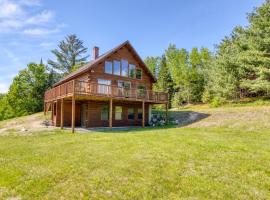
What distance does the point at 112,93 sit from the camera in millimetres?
16391

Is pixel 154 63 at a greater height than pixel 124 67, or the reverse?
pixel 154 63

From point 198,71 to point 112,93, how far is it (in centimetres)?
2507

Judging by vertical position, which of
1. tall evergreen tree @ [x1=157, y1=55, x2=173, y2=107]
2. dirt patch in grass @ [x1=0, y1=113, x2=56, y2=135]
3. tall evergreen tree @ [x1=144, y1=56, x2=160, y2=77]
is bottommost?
dirt patch in grass @ [x1=0, y1=113, x2=56, y2=135]

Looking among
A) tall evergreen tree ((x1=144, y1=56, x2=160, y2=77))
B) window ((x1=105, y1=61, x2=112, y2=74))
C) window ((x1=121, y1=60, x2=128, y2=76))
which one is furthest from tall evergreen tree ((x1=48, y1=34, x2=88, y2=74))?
window ((x1=105, y1=61, x2=112, y2=74))

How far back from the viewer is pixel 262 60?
20.3 metres

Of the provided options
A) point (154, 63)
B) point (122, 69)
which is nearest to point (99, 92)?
point (122, 69)

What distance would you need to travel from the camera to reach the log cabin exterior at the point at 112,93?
1653cm

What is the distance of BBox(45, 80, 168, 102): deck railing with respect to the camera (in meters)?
14.7

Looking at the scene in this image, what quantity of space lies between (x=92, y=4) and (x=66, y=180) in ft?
46.7

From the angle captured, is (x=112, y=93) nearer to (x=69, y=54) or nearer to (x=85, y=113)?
(x=85, y=113)

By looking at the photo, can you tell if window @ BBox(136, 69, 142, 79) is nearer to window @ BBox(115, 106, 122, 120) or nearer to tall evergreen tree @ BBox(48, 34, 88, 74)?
window @ BBox(115, 106, 122, 120)

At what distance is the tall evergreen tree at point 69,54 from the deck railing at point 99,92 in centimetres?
2821

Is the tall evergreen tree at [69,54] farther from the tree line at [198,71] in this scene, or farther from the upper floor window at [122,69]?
the upper floor window at [122,69]

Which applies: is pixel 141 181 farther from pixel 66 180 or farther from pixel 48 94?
pixel 48 94
